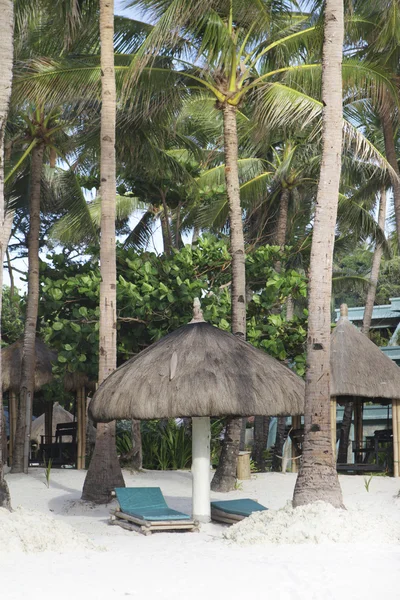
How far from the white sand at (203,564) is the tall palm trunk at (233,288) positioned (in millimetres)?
3635

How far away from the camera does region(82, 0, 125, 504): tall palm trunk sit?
13.6m

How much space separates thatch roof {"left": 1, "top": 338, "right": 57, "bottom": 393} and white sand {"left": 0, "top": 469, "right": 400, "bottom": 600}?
7.79 metres

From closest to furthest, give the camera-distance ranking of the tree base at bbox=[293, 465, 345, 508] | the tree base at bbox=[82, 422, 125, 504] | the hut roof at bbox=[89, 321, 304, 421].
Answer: the tree base at bbox=[293, 465, 345, 508] → the hut roof at bbox=[89, 321, 304, 421] → the tree base at bbox=[82, 422, 125, 504]

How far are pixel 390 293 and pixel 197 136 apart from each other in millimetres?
17421

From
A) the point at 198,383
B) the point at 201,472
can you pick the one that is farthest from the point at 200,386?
the point at 201,472

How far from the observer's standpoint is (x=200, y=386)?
10.6 m

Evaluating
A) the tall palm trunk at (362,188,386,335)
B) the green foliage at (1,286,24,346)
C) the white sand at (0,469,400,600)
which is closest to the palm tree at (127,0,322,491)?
the white sand at (0,469,400,600)

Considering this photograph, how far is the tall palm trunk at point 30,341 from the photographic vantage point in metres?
17.7

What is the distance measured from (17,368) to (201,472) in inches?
361

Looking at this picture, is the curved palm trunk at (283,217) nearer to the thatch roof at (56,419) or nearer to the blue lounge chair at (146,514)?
the thatch roof at (56,419)

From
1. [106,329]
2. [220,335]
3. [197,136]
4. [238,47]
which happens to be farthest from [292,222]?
[220,335]

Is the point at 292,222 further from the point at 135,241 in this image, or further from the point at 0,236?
the point at 0,236

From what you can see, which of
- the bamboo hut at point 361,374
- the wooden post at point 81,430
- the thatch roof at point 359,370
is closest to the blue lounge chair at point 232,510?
the bamboo hut at point 361,374

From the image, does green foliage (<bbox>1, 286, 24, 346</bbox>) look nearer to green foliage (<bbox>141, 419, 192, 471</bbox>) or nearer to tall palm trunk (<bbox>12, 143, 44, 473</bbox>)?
tall palm trunk (<bbox>12, 143, 44, 473</bbox>)
